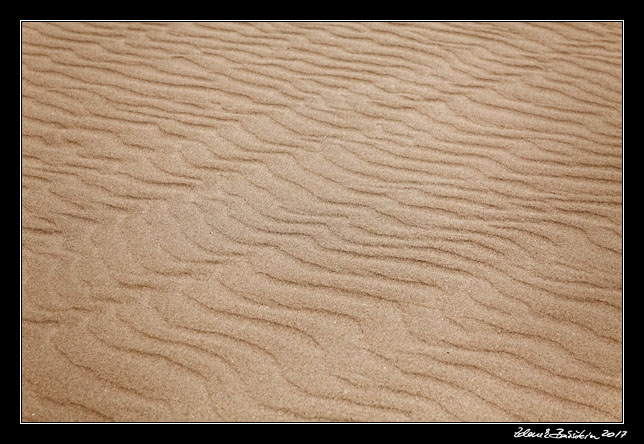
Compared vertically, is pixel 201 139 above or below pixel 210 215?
above

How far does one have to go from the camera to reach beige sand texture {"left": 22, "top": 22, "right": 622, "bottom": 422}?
2.70m

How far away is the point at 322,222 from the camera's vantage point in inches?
139

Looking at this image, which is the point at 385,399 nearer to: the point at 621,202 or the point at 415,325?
the point at 415,325

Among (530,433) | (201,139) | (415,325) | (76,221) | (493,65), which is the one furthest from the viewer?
(493,65)

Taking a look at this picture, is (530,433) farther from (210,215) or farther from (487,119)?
(487,119)

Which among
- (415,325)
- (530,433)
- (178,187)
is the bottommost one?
(530,433)

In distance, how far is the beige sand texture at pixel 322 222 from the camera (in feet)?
8.86

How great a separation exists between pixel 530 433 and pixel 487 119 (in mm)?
2523

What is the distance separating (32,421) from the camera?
2580mm

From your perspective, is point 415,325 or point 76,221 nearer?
point 415,325

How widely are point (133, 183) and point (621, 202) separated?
332 cm

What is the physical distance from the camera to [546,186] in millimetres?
3734

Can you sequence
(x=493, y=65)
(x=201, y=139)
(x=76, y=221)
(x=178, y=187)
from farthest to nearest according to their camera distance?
1. (x=493, y=65)
2. (x=201, y=139)
3. (x=178, y=187)
4. (x=76, y=221)

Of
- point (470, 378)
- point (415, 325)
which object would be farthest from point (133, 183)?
point (470, 378)
